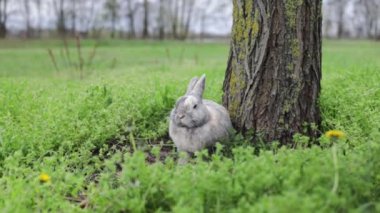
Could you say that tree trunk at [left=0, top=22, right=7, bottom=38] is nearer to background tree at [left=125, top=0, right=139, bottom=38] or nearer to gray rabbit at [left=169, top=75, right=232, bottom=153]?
background tree at [left=125, top=0, right=139, bottom=38]

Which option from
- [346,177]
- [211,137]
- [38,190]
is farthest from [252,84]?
[38,190]

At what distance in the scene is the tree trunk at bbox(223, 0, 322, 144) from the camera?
353 centimetres

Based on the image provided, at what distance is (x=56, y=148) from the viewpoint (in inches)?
151

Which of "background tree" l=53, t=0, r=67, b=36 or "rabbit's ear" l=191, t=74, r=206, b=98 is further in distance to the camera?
"background tree" l=53, t=0, r=67, b=36

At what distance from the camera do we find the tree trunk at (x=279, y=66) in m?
3.53

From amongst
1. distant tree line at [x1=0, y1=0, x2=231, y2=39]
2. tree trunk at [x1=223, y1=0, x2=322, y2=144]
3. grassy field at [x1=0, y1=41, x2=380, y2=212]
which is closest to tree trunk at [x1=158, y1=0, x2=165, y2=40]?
distant tree line at [x1=0, y1=0, x2=231, y2=39]

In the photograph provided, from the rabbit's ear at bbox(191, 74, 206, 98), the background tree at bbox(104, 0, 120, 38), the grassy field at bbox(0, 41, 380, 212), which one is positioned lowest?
the grassy field at bbox(0, 41, 380, 212)

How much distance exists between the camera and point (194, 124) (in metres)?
3.30

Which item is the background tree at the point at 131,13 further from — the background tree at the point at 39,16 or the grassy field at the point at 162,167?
the grassy field at the point at 162,167

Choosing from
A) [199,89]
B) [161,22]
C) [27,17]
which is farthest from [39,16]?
[199,89]

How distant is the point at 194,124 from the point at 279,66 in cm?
78

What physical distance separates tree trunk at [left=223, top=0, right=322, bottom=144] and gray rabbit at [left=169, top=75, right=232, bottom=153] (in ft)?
1.15

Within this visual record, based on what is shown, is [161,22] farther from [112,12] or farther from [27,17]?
[27,17]

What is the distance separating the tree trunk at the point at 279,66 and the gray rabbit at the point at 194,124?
35 centimetres
